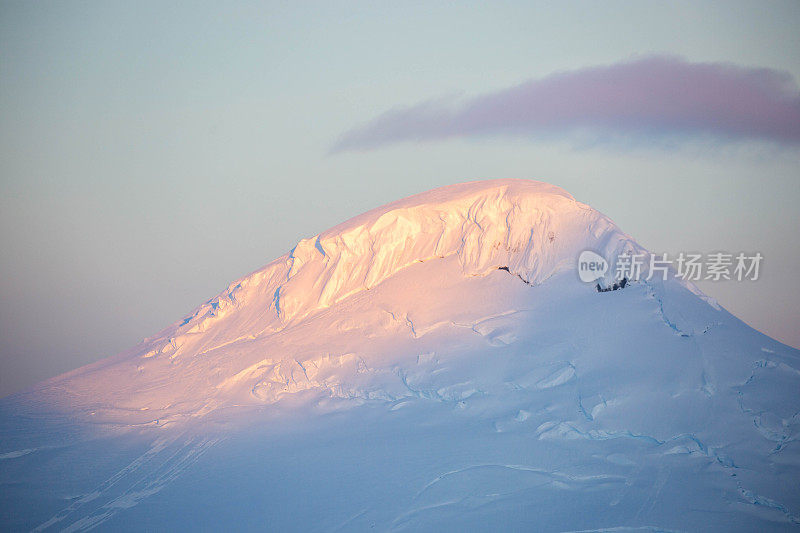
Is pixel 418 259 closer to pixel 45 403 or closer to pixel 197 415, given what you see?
pixel 197 415

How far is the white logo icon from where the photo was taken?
138 feet

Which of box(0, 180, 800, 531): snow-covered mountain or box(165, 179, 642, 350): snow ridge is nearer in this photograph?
box(0, 180, 800, 531): snow-covered mountain

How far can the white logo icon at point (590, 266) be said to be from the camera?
41938 millimetres

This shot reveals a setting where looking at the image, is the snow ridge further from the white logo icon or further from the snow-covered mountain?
the white logo icon

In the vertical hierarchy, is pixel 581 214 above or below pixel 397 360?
above

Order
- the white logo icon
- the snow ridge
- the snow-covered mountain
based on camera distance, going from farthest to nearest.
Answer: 1. the snow ridge
2. the white logo icon
3. the snow-covered mountain

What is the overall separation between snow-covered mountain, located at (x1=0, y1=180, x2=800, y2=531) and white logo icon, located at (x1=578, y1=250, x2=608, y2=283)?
450 millimetres

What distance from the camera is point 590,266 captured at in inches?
1662

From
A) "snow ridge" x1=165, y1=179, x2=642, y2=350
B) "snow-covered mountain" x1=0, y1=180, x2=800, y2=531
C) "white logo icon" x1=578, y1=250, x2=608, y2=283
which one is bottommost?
"snow-covered mountain" x1=0, y1=180, x2=800, y2=531

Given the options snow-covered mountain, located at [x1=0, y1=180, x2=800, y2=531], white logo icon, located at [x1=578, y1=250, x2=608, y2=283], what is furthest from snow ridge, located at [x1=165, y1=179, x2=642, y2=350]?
white logo icon, located at [x1=578, y1=250, x2=608, y2=283]

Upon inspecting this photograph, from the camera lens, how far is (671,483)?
33.6 meters

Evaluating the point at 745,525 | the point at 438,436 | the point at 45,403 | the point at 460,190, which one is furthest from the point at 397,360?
the point at 45,403

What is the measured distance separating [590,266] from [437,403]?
11.2 meters

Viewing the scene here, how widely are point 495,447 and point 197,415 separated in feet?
52.7
